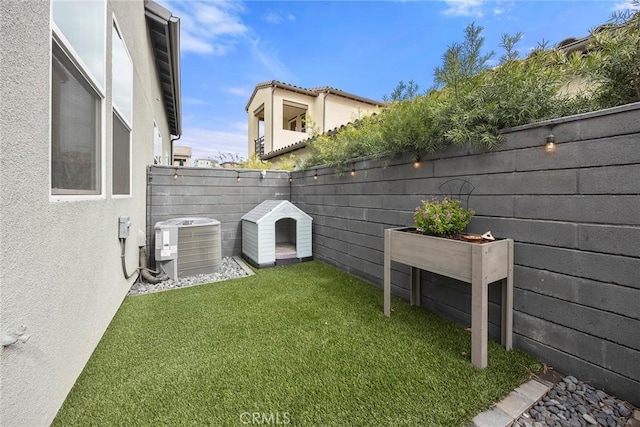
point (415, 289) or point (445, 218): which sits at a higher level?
point (445, 218)

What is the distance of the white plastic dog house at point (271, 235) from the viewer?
182 inches

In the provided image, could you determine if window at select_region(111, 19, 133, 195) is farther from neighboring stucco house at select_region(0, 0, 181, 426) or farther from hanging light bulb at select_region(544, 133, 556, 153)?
hanging light bulb at select_region(544, 133, 556, 153)

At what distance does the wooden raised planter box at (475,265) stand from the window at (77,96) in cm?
264

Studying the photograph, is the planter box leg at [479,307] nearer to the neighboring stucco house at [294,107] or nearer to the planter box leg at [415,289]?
the planter box leg at [415,289]

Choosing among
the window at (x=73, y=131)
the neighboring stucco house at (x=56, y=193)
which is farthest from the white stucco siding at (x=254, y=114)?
the window at (x=73, y=131)

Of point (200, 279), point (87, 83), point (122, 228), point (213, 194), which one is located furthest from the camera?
point (213, 194)

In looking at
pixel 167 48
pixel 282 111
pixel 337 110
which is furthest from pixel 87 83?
pixel 337 110

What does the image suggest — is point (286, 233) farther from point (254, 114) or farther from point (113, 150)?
point (254, 114)

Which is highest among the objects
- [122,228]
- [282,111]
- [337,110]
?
[337,110]

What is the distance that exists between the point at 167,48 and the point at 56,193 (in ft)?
19.5

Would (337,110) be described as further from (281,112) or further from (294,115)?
(281,112)

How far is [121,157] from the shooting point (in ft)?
10.1

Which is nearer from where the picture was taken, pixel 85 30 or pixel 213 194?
pixel 85 30

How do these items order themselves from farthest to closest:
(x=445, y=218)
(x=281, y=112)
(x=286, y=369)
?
(x=281, y=112) < (x=445, y=218) < (x=286, y=369)
